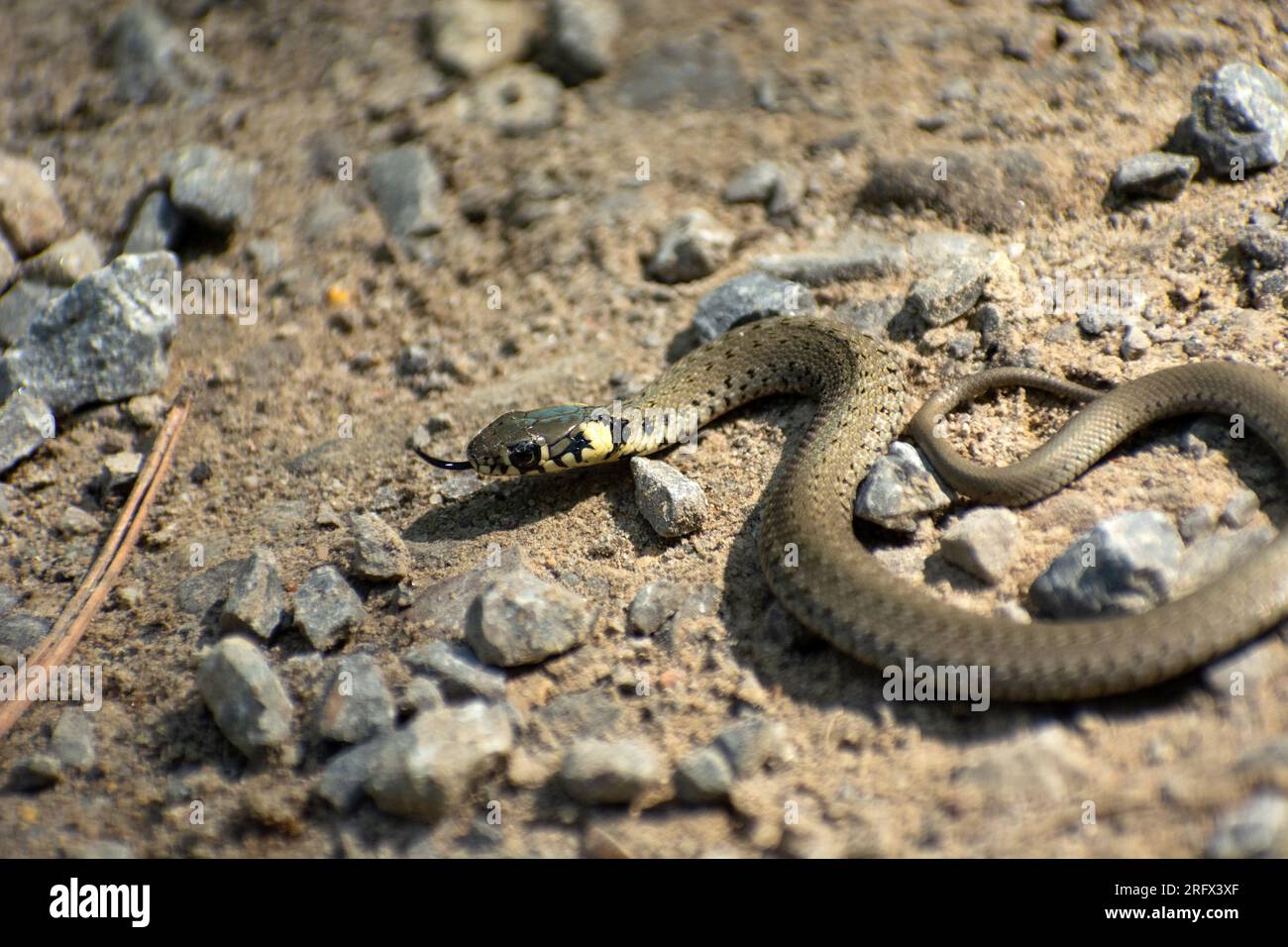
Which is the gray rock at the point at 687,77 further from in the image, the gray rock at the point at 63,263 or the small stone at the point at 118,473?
the small stone at the point at 118,473

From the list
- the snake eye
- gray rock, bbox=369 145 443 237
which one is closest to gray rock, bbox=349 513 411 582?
the snake eye

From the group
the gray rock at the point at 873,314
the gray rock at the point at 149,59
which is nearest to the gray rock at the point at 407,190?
the gray rock at the point at 149,59

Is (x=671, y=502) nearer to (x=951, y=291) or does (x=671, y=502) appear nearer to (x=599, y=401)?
(x=599, y=401)

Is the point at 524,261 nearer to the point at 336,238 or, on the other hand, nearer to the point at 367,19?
the point at 336,238

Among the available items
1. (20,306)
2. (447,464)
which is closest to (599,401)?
(447,464)

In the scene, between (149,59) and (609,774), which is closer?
(609,774)

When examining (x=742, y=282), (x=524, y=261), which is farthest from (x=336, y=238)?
(x=742, y=282)
